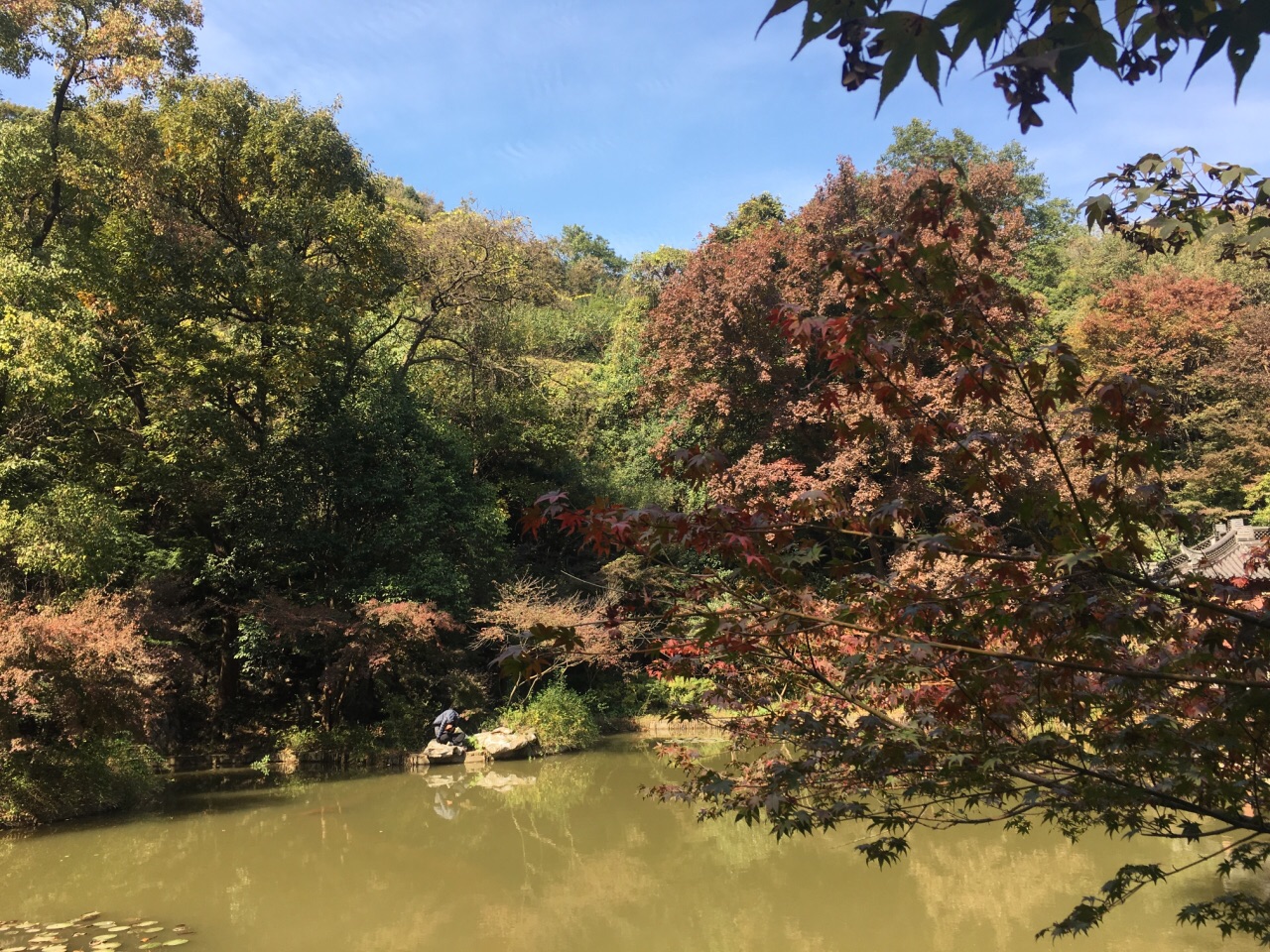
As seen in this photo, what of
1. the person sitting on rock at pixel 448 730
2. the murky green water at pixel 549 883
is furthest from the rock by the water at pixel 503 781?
the murky green water at pixel 549 883

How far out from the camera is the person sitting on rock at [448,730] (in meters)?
9.76

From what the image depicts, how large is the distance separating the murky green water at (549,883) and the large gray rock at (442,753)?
1.73 metres

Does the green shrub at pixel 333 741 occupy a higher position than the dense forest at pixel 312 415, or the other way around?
the dense forest at pixel 312 415

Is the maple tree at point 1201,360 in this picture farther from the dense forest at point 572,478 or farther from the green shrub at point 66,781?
the green shrub at point 66,781

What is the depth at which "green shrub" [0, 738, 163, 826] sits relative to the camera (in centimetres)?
641

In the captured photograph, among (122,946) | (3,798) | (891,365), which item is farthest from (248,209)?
(891,365)

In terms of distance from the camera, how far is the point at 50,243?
8.37 metres

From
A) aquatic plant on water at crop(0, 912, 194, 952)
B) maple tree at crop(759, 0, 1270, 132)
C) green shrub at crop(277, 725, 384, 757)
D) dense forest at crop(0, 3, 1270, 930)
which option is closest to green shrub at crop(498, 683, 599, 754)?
dense forest at crop(0, 3, 1270, 930)

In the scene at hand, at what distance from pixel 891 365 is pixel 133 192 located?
10347mm

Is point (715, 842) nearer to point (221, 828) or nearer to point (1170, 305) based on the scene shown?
point (221, 828)

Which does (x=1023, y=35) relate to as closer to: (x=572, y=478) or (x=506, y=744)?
(x=506, y=744)

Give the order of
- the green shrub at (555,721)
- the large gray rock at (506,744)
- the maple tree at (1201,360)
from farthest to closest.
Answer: the maple tree at (1201,360) < the green shrub at (555,721) < the large gray rock at (506,744)

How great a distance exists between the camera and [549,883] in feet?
19.1

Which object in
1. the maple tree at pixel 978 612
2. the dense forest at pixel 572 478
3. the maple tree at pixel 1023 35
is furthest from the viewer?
the dense forest at pixel 572 478
